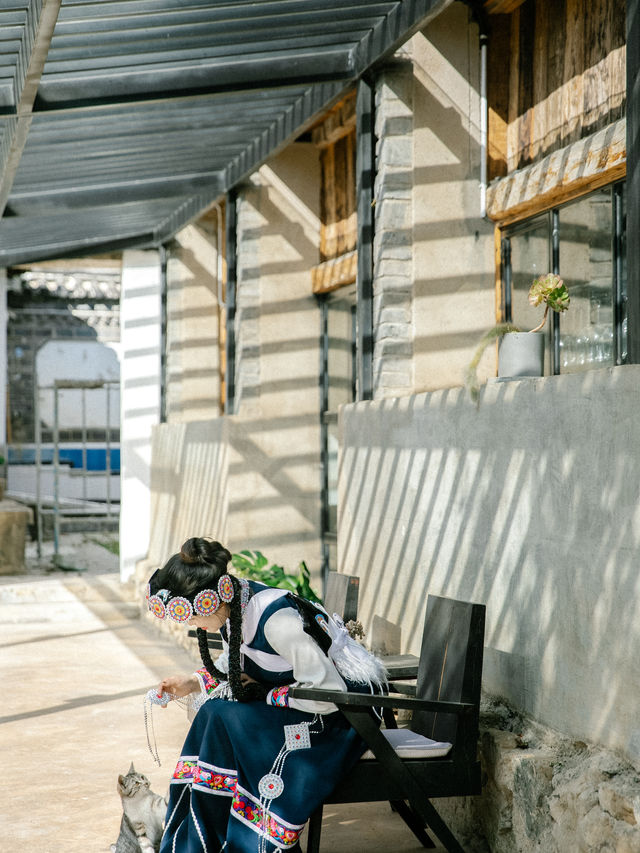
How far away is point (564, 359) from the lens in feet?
16.3

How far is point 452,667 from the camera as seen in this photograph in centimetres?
346

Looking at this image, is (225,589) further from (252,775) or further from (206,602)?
(252,775)

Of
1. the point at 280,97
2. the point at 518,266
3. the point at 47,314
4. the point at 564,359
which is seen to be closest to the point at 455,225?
the point at 518,266

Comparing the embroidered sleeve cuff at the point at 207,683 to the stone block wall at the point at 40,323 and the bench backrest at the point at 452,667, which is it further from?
the stone block wall at the point at 40,323

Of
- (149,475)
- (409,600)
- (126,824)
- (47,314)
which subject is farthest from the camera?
(47,314)

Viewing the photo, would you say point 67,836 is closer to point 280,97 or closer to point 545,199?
point 545,199

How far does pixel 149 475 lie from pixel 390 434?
6.26m

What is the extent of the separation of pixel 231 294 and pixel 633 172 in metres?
5.32

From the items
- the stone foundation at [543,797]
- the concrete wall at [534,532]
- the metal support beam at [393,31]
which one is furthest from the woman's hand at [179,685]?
the metal support beam at [393,31]

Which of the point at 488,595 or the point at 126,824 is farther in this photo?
the point at 488,595

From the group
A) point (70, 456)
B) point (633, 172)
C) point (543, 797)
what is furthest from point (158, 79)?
point (70, 456)

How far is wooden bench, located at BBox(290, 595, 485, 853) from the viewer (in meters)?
3.12

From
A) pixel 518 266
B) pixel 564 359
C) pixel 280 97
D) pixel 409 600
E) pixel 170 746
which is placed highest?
pixel 280 97

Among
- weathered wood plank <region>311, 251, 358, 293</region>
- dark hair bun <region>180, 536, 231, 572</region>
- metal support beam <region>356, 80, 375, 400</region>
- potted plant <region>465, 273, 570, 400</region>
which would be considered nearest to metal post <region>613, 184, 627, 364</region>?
potted plant <region>465, 273, 570, 400</region>
